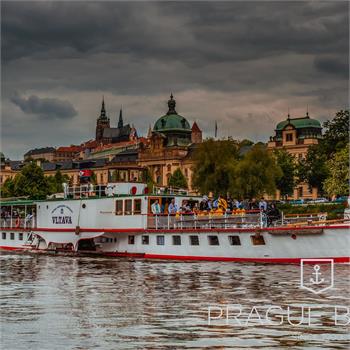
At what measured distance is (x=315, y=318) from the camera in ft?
69.1

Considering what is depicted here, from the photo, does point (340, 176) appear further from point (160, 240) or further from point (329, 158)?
point (160, 240)

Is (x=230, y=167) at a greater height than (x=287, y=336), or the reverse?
(x=230, y=167)

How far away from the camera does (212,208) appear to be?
1743 inches

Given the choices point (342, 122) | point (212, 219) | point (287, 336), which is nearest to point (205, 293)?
point (287, 336)

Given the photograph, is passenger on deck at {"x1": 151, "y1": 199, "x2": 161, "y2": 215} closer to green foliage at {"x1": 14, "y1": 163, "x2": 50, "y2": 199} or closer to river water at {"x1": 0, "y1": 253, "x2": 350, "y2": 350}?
river water at {"x1": 0, "y1": 253, "x2": 350, "y2": 350}

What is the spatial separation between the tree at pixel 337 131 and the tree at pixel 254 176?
807 centimetres

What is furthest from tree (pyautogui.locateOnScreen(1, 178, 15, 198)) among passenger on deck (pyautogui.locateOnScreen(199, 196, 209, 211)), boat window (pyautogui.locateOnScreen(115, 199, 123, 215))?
passenger on deck (pyautogui.locateOnScreen(199, 196, 209, 211))

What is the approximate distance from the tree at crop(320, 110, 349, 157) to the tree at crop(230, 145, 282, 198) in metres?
8.07

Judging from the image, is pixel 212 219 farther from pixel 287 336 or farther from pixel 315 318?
pixel 287 336

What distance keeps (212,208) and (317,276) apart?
12497 mm

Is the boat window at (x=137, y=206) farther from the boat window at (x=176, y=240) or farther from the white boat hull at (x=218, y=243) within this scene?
the boat window at (x=176, y=240)

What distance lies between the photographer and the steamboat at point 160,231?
38.7 metres

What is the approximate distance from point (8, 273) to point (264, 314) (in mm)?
17296

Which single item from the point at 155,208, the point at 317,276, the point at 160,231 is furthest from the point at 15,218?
the point at 317,276
